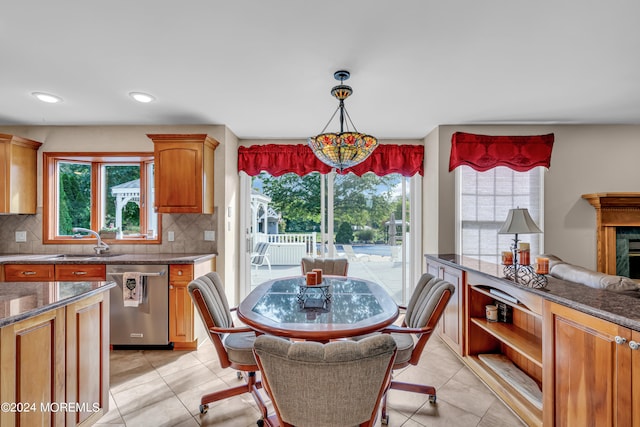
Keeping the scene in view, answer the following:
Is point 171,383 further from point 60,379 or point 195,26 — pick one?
point 195,26

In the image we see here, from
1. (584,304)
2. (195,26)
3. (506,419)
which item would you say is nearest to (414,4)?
(195,26)

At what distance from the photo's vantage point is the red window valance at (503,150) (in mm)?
3820

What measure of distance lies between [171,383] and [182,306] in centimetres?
76

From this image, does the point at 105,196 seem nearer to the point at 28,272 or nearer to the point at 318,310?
the point at 28,272

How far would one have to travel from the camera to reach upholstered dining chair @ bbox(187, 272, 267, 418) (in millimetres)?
2072

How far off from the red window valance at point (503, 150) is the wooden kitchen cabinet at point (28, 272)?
4373mm

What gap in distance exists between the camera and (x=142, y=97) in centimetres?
298

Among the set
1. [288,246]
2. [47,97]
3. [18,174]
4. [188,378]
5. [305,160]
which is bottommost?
[188,378]

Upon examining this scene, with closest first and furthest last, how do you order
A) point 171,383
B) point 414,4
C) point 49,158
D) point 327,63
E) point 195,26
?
point 414,4, point 195,26, point 327,63, point 171,383, point 49,158

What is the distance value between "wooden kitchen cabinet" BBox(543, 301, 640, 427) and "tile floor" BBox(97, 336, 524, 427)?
548 mm

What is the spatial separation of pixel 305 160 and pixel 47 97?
2668mm

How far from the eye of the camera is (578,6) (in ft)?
5.71

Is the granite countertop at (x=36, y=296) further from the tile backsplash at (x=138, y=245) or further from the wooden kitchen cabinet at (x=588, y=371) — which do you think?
the wooden kitchen cabinet at (x=588, y=371)

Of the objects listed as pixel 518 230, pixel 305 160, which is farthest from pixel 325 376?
pixel 305 160
